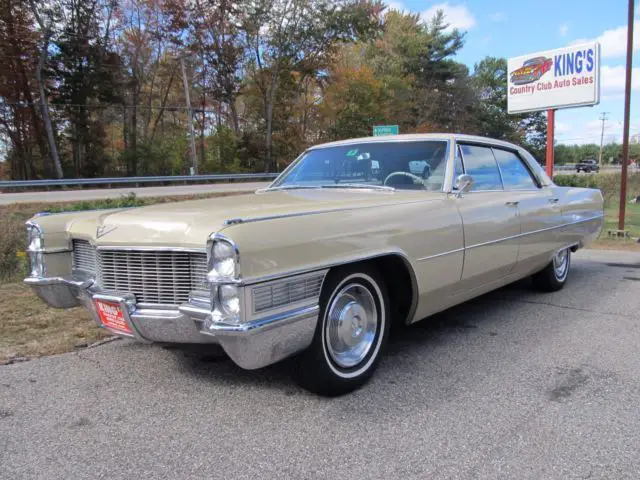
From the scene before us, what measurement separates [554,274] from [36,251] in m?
4.92

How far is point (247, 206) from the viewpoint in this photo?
311 cm

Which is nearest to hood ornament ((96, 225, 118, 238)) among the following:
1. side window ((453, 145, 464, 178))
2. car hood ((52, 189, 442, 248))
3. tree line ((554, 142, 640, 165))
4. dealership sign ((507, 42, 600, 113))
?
car hood ((52, 189, 442, 248))

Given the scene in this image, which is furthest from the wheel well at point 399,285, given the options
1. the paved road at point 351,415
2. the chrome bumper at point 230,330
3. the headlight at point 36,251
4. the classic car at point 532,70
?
the classic car at point 532,70

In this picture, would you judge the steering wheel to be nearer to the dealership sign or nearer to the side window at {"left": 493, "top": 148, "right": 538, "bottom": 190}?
the side window at {"left": 493, "top": 148, "right": 538, "bottom": 190}

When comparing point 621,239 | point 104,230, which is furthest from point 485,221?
point 621,239

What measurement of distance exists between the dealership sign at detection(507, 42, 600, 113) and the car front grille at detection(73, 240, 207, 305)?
1487cm

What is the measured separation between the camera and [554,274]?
18.1 ft

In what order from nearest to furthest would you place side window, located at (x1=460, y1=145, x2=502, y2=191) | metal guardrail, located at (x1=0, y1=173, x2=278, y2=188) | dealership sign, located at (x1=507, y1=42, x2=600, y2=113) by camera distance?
side window, located at (x1=460, y1=145, x2=502, y2=191), dealership sign, located at (x1=507, y1=42, x2=600, y2=113), metal guardrail, located at (x1=0, y1=173, x2=278, y2=188)

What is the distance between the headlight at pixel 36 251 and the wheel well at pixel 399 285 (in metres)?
2.20

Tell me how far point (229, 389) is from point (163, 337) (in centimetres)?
59

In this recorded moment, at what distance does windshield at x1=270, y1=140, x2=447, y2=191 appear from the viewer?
3.94 metres

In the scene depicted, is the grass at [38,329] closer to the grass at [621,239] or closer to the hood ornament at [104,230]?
the hood ornament at [104,230]

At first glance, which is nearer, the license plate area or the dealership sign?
the license plate area

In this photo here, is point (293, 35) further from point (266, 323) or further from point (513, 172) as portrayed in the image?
point (266, 323)
